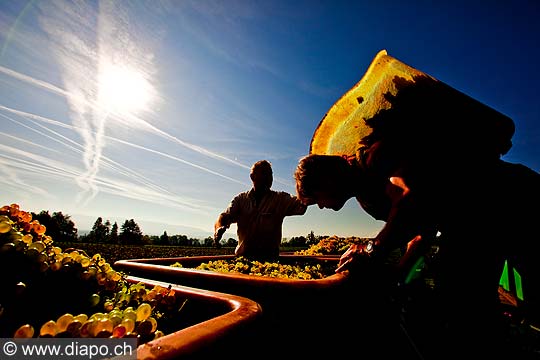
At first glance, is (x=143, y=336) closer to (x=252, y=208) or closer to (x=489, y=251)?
(x=489, y=251)

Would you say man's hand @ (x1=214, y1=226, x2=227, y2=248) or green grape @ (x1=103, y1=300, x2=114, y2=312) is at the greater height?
man's hand @ (x1=214, y1=226, x2=227, y2=248)

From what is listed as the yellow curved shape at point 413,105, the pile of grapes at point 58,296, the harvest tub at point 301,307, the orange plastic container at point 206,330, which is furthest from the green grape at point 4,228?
the yellow curved shape at point 413,105

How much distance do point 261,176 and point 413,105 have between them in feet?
9.37

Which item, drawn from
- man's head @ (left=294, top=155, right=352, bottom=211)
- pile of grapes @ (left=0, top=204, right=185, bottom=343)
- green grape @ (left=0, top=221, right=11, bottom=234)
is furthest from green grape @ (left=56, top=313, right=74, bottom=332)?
man's head @ (left=294, top=155, right=352, bottom=211)

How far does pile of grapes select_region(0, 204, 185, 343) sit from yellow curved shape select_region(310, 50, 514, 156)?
203 centimetres

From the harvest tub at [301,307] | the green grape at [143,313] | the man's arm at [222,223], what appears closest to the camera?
the green grape at [143,313]

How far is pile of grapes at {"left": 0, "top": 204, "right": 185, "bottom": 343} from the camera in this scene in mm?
591

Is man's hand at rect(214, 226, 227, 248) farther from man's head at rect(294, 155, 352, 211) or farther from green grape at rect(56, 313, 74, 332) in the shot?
green grape at rect(56, 313, 74, 332)

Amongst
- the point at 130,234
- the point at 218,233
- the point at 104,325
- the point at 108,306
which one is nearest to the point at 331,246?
the point at 218,233

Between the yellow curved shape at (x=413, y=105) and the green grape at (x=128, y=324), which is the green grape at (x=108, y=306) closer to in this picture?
the green grape at (x=128, y=324)

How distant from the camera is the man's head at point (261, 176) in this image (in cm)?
450

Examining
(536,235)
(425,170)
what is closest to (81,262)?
(425,170)

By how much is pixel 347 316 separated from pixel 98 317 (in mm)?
1254

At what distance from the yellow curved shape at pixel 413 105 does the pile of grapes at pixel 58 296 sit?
2.03 m
